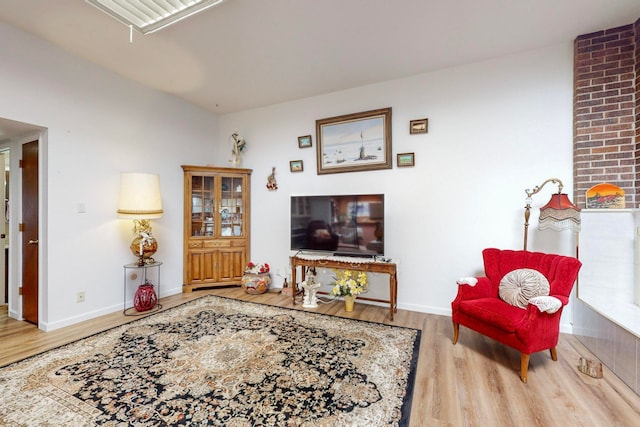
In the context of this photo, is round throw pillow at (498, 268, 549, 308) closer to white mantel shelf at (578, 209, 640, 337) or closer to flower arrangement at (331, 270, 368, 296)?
white mantel shelf at (578, 209, 640, 337)

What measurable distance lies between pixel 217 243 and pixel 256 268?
29.1 inches

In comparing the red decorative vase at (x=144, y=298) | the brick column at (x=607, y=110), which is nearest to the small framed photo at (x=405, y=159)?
the brick column at (x=607, y=110)

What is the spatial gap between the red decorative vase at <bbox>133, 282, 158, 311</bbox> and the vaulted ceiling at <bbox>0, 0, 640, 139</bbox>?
263cm

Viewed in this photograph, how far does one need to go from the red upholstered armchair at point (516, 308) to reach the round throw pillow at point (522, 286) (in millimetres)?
57

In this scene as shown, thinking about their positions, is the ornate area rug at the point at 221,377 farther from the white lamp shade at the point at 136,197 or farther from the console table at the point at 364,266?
the white lamp shade at the point at 136,197

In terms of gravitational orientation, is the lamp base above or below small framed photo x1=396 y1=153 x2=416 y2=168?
below

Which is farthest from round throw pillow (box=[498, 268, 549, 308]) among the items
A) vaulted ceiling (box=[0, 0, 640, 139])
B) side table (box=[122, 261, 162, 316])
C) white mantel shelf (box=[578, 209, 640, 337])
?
side table (box=[122, 261, 162, 316])

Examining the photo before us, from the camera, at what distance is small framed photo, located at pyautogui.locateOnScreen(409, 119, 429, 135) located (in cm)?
333

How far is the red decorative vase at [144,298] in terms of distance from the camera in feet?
10.9

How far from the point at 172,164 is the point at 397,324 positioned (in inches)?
147

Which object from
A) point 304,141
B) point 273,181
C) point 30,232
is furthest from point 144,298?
point 304,141

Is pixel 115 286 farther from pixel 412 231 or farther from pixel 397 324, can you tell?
pixel 412 231

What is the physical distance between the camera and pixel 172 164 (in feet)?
13.5

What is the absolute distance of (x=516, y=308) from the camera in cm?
226
